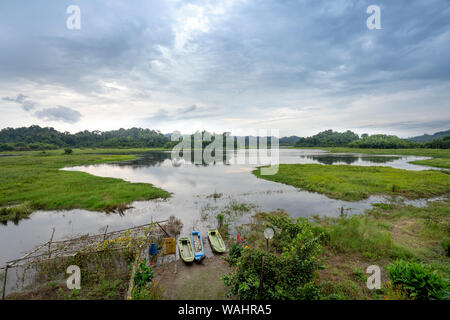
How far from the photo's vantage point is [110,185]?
3225 cm

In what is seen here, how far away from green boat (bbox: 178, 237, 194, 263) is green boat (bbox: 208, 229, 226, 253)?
1757mm

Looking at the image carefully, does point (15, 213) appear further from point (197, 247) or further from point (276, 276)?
point (276, 276)

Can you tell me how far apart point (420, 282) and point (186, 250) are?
1215 cm

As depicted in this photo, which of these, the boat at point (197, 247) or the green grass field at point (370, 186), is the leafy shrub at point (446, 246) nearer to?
the green grass field at point (370, 186)

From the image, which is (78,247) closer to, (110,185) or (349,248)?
(349,248)

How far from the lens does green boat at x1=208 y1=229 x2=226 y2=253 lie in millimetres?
13787

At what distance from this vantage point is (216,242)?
1472 cm

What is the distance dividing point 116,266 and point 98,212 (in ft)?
44.5

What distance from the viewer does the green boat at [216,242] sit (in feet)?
45.2
